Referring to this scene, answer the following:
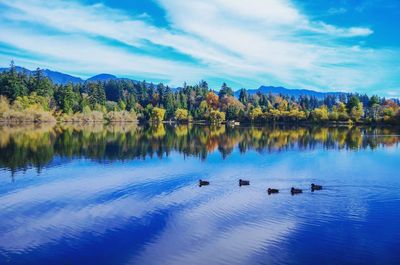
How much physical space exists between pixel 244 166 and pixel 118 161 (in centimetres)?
1144

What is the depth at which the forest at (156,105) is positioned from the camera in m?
107

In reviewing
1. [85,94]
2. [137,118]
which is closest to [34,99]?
[85,94]

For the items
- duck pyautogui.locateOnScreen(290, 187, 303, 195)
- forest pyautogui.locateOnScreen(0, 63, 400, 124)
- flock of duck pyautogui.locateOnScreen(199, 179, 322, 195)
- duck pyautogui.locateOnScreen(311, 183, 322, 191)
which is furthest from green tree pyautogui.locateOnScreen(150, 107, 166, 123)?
duck pyautogui.locateOnScreen(290, 187, 303, 195)

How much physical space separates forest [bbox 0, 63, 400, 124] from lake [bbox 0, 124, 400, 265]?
247ft

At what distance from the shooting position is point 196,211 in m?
20.6

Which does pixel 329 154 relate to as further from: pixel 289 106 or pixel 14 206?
pixel 289 106

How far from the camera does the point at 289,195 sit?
24.0m

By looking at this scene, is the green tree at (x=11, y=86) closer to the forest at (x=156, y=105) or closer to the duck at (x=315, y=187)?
the forest at (x=156, y=105)

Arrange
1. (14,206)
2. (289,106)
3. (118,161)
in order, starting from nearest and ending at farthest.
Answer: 1. (14,206)
2. (118,161)
3. (289,106)

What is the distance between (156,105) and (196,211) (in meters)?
145

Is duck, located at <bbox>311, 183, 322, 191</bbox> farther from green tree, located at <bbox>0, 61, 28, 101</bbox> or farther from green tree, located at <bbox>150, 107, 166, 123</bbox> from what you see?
green tree, located at <bbox>150, 107, 166, 123</bbox>

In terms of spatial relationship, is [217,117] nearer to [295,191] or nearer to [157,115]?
[157,115]

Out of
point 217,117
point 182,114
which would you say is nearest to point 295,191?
point 217,117

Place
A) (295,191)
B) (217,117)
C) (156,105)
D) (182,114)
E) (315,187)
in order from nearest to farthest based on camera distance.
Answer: (295,191) < (315,187) < (217,117) < (182,114) < (156,105)
